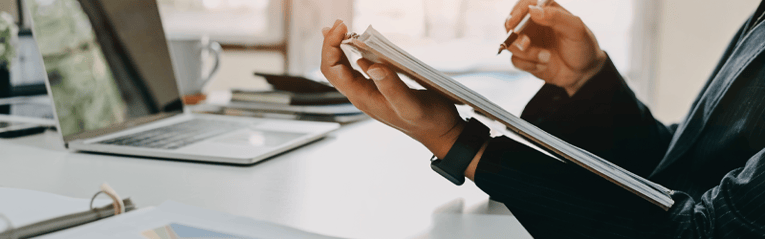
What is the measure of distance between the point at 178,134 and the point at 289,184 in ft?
0.95

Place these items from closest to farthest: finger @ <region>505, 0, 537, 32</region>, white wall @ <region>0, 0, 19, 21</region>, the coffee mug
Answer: finger @ <region>505, 0, 537, 32</region>
white wall @ <region>0, 0, 19, 21</region>
the coffee mug

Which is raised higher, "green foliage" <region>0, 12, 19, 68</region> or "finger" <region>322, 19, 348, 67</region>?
"green foliage" <region>0, 12, 19, 68</region>

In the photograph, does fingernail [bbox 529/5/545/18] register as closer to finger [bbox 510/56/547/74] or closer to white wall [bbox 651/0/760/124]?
finger [bbox 510/56/547/74]

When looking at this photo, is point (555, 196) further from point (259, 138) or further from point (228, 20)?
point (228, 20)

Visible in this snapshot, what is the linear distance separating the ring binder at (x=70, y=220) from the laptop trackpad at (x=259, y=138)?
11.5 inches

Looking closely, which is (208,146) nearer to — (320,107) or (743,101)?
(320,107)

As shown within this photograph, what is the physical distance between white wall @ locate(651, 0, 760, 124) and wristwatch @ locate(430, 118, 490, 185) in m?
2.32

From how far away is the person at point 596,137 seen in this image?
0.44 m

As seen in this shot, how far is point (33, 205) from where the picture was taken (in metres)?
0.34

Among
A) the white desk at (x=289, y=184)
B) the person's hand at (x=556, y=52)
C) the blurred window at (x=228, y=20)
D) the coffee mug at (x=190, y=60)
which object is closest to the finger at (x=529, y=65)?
the person's hand at (x=556, y=52)

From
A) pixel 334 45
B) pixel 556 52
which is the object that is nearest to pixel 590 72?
pixel 556 52

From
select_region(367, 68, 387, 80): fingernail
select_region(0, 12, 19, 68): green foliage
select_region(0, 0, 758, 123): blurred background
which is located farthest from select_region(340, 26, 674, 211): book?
select_region(0, 0, 758, 123): blurred background

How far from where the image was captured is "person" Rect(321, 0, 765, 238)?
0.44m

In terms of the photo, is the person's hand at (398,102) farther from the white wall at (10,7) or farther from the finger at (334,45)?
the white wall at (10,7)
